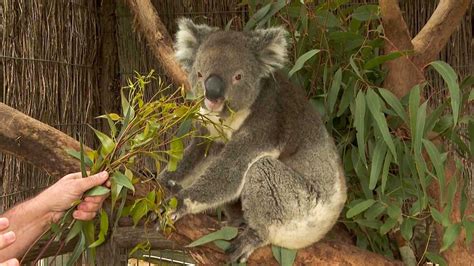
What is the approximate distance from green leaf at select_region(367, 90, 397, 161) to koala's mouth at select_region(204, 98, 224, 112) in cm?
61

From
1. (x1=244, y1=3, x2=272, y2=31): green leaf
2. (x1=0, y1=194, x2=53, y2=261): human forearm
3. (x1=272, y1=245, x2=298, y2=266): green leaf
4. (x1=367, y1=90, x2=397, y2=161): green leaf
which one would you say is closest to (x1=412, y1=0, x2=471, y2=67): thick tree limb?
(x1=367, y1=90, x2=397, y2=161): green leaf

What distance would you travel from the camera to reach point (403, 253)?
9.01ft

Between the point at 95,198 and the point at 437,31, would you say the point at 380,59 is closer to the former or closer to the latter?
the point at 437,31

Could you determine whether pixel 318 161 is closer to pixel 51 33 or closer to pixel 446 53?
pixel 446 53

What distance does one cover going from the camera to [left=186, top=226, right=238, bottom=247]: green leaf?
6.94ft

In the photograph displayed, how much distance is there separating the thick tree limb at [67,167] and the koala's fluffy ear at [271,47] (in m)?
0.75

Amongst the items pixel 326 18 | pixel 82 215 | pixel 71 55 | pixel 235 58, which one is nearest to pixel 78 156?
pixel 82 215

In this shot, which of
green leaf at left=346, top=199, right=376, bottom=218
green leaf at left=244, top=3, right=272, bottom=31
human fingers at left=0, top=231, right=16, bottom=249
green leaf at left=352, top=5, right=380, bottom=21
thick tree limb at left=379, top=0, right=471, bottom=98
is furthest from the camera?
green leaf at left=244, top=3, right=272, bottom=31

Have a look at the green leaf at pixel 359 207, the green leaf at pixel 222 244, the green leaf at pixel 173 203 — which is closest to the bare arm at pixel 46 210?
the green leaf at pixel 173 203

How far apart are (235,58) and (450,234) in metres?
1.19

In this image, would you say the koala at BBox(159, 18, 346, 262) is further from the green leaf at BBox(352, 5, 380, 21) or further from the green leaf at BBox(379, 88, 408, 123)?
the green leaf at BBox(352, 5, 380, 21)

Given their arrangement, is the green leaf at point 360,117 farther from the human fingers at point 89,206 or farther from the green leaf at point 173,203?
the human fingers at point 89,206

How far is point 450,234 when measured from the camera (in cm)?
238

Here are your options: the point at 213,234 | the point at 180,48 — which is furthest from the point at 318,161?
the point at 180,48
